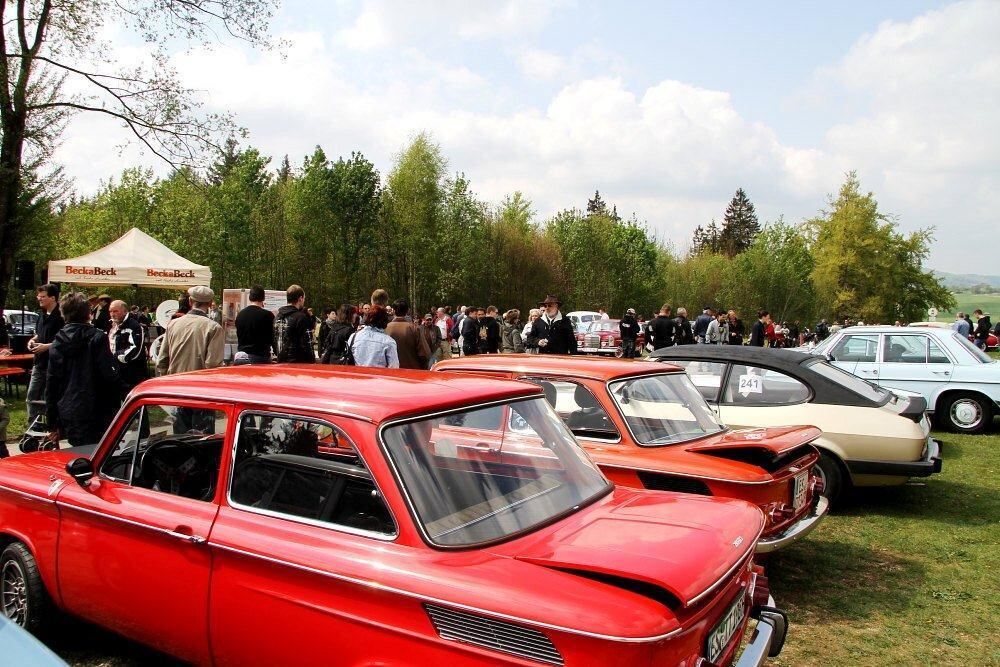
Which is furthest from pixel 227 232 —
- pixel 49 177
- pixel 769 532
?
pixel 769 532

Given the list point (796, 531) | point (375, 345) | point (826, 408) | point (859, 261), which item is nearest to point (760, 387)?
point (826, 408)

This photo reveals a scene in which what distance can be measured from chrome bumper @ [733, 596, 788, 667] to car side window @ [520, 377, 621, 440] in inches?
75.2

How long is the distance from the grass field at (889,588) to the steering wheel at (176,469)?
3.47ft

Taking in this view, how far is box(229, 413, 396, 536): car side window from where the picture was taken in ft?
9.65

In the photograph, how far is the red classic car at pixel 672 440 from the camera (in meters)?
→ 4.64

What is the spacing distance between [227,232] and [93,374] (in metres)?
28.2

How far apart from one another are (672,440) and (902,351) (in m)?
7.56

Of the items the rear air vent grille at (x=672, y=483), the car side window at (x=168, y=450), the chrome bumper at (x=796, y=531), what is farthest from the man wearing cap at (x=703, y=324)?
the car side window at (x=168, y=450)

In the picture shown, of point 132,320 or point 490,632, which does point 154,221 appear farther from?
point 490,632

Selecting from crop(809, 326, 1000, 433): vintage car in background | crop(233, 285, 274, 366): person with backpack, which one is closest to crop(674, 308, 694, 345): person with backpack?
crop(809, 326, 1000, 433): vintage car in background

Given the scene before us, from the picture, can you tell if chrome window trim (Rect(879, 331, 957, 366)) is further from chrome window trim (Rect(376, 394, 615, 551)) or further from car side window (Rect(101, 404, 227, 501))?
car side window (Rect(101, 404, 227, 501))

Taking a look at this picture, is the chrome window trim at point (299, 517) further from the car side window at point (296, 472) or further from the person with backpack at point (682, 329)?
the person with backpack at point (682, 329)

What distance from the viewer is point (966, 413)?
1076 centimetres

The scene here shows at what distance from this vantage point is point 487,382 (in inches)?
134
